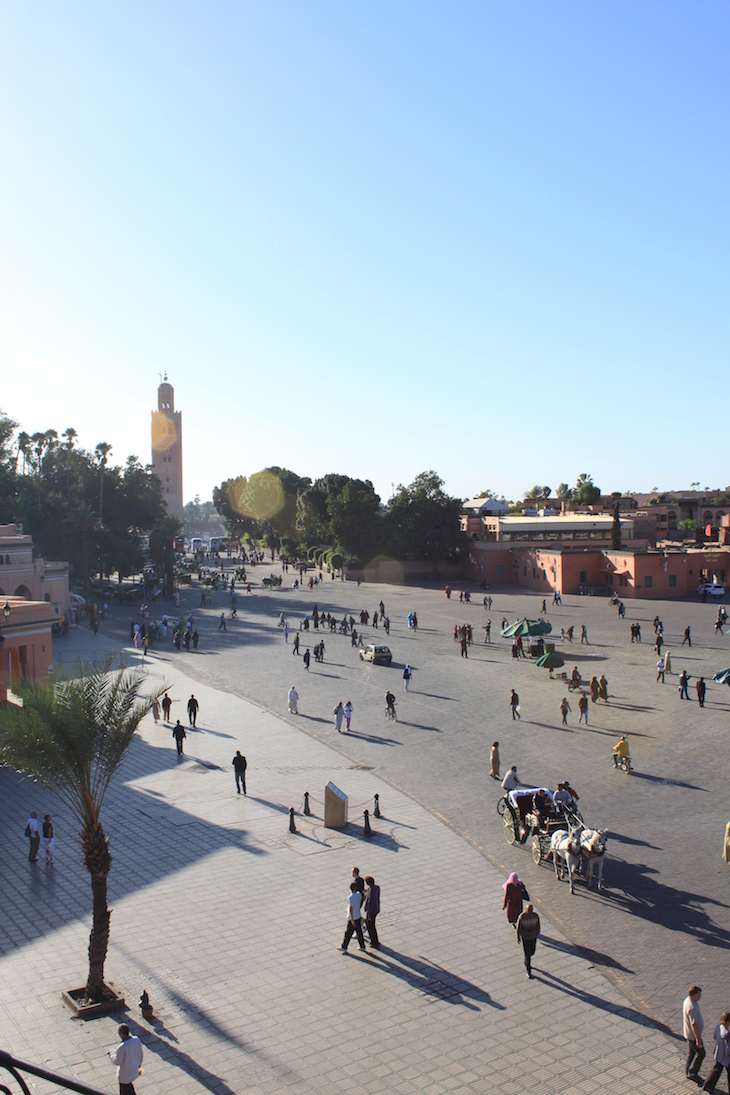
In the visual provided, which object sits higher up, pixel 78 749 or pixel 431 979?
pixel 78 749

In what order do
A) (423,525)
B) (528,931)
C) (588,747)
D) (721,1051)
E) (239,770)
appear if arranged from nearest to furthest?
(721,1051) < (528,931) < (239,770) < (588,747) < (423,525)

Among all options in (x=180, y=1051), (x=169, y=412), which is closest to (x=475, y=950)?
(x=180, y=1051)

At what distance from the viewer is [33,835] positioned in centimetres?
1318

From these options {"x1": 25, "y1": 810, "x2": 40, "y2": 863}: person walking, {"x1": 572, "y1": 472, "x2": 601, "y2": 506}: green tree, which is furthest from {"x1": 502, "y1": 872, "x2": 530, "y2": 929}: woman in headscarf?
{"x1": 572, "y1": 472, "x2": 601, "y2": 506}: green tree

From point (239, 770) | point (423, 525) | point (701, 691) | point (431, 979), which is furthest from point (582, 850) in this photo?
point (423, 525)

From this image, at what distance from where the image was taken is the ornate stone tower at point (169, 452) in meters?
113

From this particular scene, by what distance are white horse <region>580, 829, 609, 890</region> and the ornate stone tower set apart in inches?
4140

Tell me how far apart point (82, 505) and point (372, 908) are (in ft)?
154

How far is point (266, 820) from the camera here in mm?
15016

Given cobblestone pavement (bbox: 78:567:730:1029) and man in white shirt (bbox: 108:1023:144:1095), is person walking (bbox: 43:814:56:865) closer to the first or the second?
man in white shirt (bbox: 108:1023:144:1095)

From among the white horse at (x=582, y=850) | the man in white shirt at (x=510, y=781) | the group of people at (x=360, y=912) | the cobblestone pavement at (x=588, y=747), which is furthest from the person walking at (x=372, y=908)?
the man in white shirt at (x=510, y=781)

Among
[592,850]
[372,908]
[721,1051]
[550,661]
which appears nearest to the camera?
[721,1051]

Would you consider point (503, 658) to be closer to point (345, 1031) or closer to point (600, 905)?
point (600, 905)

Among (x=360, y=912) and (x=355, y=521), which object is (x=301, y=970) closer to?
(x=360, y=912)
